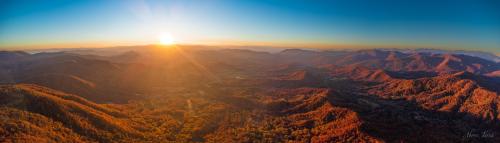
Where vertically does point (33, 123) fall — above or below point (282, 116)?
above

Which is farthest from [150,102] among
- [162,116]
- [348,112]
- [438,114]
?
[438,114]

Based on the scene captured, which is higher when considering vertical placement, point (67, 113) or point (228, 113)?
point (67, 113)

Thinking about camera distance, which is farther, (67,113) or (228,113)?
(228,113)

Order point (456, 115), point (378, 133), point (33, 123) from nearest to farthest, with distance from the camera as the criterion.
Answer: point (33, 123), point (378, 133), point (456, 115)

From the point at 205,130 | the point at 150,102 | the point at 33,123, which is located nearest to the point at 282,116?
the point at 205,130

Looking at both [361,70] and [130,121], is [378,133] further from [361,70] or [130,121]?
[361,70]

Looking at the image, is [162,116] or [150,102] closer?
[162,116]

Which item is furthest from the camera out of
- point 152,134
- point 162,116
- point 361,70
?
point 361,70

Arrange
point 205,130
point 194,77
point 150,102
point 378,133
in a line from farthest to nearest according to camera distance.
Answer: point 194,77 → point 150,102 → point 205,130 → point 378,133

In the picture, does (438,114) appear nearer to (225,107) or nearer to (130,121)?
(225,107)

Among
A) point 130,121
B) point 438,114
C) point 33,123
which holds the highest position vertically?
point 33,123
